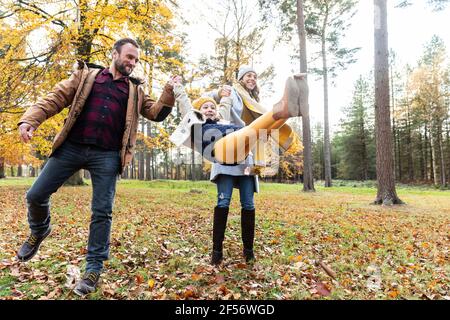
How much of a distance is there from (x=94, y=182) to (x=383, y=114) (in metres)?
9.88

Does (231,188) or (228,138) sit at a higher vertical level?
(228,138)

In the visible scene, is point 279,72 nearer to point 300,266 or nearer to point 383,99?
point 383,99

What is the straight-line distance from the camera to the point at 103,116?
3.13 metres

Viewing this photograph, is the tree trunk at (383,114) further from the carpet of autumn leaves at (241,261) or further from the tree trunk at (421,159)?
the tree trunk at (421,159)

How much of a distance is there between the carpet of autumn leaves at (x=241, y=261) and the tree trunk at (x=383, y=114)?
3396 millimetres

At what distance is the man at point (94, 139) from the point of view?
3082 millimetres

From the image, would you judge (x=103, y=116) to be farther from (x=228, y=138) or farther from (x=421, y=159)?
(x=421, y=159)

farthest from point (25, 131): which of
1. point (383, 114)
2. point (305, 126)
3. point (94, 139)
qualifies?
point (305, 126)

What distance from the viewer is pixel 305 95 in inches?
125

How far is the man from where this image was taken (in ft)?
10.1

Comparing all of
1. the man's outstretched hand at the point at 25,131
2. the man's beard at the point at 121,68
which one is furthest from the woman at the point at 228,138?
the man's outstretched hand at the point at 25,131

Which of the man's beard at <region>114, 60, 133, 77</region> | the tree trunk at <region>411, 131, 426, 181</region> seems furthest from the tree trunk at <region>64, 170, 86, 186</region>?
the tree trunk at <region>411, 131, 426, 181</region>

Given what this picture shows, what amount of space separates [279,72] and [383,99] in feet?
39.6
